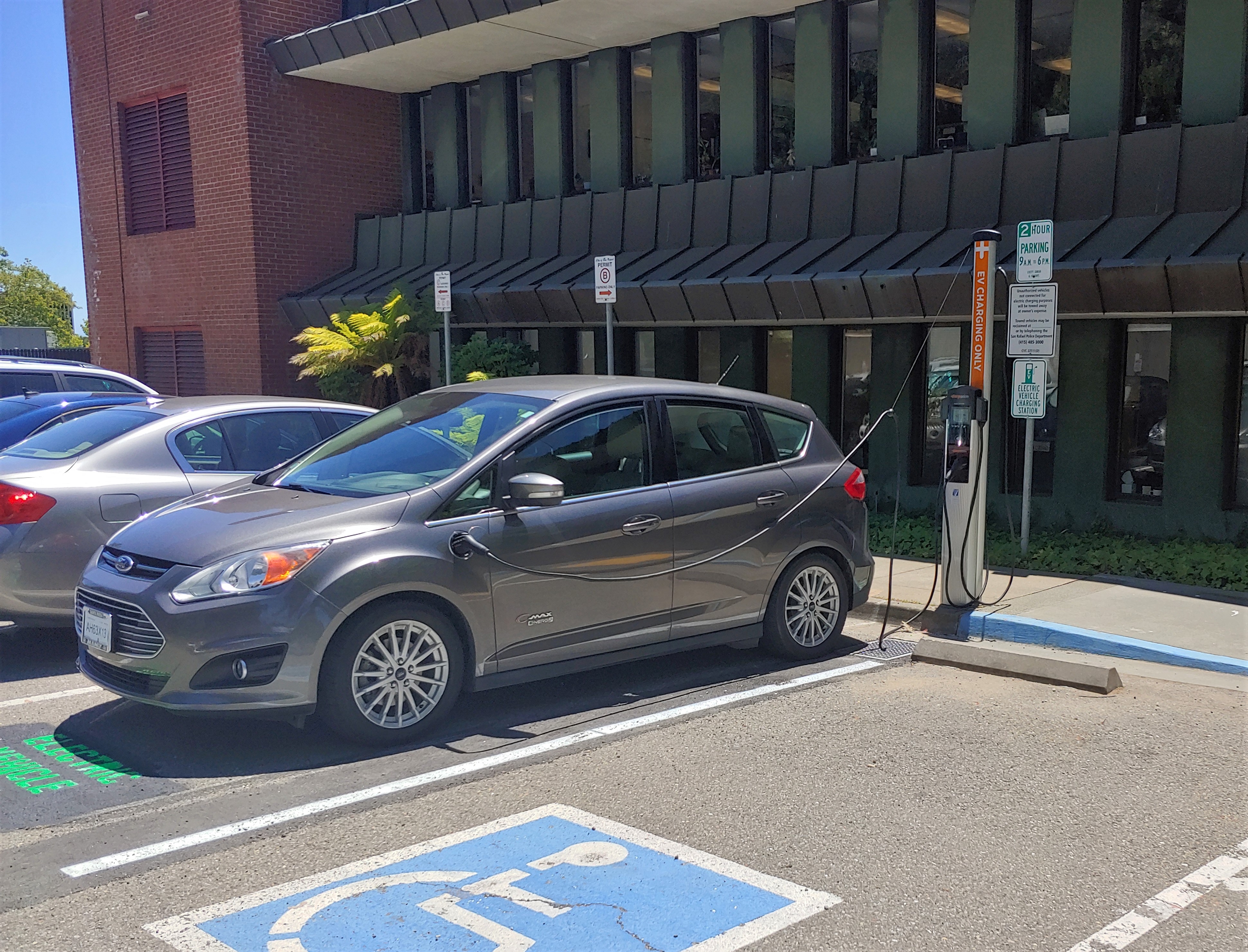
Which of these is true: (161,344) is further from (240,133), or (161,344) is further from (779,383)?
(779,383)

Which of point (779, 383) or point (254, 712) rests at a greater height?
point (779, 383)

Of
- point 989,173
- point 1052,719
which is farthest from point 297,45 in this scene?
point 1052,719

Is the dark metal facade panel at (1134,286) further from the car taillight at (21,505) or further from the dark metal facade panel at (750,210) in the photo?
the car taillight at (21,505)

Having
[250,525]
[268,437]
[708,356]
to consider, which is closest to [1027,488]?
[708,356]

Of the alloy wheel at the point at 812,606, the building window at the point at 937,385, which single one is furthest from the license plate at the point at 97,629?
the building window at the point at 937,385

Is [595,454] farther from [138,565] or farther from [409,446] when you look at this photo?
[138,565]

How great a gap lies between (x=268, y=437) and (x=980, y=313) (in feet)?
16.3

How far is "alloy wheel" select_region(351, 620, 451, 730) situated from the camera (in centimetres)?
543

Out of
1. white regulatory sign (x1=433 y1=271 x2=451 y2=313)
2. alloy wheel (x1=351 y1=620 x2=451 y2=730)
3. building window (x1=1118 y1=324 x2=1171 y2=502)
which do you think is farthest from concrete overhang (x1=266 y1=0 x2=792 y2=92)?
alloy wheel (x1=351 y1=620 x2=451 y2=730)

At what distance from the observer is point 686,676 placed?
22.7 ft

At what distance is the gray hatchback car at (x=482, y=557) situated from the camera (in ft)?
17.3

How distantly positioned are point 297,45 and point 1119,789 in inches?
648

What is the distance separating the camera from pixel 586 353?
15977mm

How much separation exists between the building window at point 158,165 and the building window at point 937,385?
42.7ft
